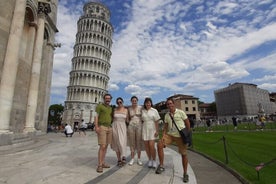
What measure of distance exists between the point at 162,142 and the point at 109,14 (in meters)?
78.6

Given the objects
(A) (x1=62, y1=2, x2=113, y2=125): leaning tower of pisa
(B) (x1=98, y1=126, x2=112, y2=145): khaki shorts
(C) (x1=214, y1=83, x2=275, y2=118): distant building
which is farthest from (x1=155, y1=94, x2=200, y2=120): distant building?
(B) (x1=98, y1=126, x2=112, y2=145): khaki shorts

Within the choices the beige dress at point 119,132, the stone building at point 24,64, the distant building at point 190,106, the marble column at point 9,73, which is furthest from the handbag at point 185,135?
the distant building at point 190,106

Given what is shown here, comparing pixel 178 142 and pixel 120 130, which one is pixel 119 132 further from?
pixel 178 142

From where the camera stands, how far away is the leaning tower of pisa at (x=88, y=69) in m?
63.1

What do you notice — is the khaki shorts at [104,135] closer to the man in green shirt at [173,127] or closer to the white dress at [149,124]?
the white dress at [149,124]

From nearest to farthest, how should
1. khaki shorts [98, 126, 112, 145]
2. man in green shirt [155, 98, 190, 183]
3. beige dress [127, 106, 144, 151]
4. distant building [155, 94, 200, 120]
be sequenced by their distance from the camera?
man in green shirt [155, 98, 190, 183], khaki shorts [98, 126, 112, 145], beige dress [127, 106, 144, 151], distant building [155, 94, 200, 120]

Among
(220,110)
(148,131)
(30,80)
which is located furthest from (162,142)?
(220,110)

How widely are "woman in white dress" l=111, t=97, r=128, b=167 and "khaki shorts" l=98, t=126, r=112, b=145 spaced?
0.27 m

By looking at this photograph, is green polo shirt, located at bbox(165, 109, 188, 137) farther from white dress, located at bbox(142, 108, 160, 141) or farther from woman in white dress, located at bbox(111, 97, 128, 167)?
woman in white dress, located at bbox(111, 97, 128, 167)

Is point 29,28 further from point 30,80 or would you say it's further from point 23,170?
point 23,170

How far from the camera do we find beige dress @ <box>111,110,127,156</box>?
6.24 meters

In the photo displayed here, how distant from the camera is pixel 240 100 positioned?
83938 millimetres

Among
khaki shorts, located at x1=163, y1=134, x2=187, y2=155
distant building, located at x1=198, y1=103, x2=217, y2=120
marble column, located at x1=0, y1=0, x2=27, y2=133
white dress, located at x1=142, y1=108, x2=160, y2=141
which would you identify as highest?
distant building, located at x1=198, y1=103, x2=217, y2=120

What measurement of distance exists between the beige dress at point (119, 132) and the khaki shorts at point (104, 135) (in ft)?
0.84
